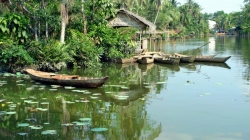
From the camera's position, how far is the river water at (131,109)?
6907mm

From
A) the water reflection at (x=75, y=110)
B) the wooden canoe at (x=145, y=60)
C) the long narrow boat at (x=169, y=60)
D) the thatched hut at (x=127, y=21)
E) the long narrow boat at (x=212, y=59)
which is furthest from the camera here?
the thatched hut at (x=127, y=21)

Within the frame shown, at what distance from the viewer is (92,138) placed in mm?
6465

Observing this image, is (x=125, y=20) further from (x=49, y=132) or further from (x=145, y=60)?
(x=49, y=132)

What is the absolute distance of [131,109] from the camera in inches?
351

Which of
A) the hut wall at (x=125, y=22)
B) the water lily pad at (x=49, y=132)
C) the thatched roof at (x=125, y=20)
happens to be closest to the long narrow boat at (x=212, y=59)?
the thatched roof at (x=125, y=20)

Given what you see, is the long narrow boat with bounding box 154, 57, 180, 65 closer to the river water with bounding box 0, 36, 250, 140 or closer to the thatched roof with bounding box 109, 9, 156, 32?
the thatched roof with bounding box 109, 9, 156, 32

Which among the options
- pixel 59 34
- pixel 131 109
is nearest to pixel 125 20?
pixel 59 34

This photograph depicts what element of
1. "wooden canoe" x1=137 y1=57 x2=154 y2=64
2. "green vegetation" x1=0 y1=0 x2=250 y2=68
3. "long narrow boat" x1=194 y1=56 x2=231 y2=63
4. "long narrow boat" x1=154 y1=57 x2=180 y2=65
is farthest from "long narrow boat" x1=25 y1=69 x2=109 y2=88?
"long narrow boat" x1=194 y1=56 x2=231 y2=63

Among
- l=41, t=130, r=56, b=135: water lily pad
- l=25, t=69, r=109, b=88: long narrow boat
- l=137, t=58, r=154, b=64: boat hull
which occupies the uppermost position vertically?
l=137, t=58, r=154, b=64: boat hull

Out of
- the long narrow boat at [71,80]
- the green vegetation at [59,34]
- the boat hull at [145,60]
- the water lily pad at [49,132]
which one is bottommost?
the water lily pad at [49,132]

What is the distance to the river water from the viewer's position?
6907mm

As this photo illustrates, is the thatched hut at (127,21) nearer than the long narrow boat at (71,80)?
No

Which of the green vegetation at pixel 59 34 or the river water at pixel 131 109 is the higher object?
the green vegetation at pixel 59 34

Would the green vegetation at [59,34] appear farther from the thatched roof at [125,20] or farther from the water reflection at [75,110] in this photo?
the water reflection at [75,110]
